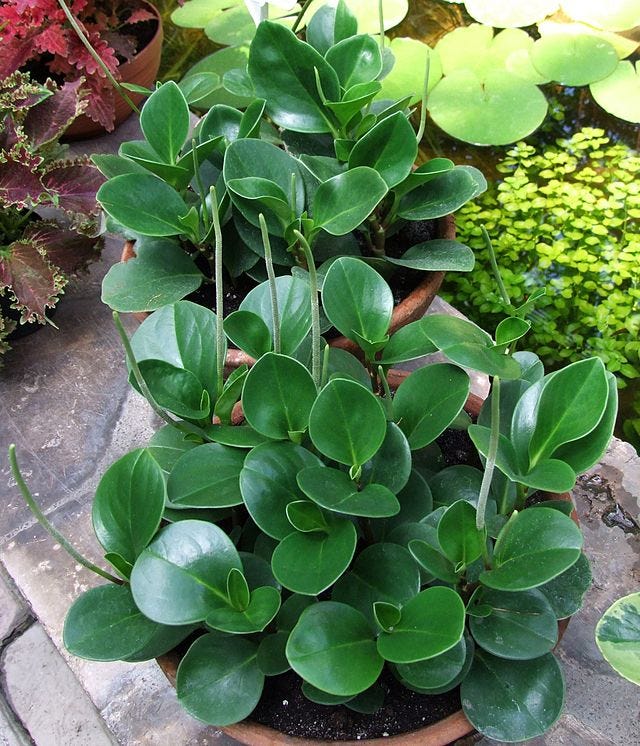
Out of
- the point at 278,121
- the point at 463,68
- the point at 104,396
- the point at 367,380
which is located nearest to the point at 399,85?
the point at 463,68

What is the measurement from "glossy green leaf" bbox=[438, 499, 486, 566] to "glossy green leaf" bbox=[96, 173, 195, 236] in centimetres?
55

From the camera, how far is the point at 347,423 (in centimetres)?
70

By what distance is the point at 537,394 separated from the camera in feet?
2.45

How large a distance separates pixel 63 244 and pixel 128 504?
2.58 feet

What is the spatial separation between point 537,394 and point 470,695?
0.29m

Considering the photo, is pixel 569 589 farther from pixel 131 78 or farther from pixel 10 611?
pixel 131 78

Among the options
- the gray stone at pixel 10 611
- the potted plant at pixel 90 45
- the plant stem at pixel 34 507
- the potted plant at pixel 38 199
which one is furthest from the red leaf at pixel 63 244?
the plant stem at pixel 34 507

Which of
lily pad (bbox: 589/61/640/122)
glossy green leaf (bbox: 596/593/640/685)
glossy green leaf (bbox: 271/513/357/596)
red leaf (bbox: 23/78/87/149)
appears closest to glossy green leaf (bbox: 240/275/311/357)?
glossy green leaf (bbox: 271/513/357/596)

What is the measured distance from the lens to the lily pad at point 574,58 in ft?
6.03

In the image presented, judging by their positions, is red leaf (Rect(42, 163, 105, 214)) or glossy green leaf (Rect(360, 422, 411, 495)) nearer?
glossy green leaf (Rect(360, 422, 411, 495))

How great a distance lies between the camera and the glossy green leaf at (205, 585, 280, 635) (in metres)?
0.63

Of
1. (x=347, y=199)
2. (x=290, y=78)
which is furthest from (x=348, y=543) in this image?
(x=290, y=78)

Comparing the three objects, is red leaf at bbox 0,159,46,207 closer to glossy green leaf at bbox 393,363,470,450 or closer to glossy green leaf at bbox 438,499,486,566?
glossy green leaf at bbox 393,363,470,450

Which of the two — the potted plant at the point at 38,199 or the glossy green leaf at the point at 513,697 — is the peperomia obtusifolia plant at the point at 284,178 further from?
the glossy green leaf at the point at 513,697
